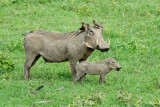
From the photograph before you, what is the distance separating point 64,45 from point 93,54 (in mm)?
2222

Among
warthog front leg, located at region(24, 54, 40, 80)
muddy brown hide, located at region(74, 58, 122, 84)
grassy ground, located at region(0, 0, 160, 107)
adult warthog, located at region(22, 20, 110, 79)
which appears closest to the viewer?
grassy ground, located at region(0, 0, 160, 107)

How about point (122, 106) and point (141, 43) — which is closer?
point (122, 106)

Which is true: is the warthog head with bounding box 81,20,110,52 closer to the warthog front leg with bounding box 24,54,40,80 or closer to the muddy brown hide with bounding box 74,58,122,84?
the muddy brown hide with bounding box 74,58,122,84

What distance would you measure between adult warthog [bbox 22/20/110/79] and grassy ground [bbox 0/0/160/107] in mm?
465

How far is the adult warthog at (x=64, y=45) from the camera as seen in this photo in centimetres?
844

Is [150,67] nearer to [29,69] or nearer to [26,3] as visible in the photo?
[29,69]

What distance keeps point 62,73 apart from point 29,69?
792mm

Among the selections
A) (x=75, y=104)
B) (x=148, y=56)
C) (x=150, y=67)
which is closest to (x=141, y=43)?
(x=148, y=56)

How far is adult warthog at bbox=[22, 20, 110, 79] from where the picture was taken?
844cm

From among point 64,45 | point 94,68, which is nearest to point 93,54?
point 64,45

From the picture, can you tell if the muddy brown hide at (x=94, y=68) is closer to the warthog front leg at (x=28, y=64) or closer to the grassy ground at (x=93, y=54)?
the grassy ground at (x=93, y=54)

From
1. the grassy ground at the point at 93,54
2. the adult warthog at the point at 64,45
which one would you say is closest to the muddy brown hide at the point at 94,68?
the grassy ground at the point at 93,54

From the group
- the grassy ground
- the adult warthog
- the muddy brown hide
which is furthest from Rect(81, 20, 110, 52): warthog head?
the grassy ground

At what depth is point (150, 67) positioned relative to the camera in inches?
371
